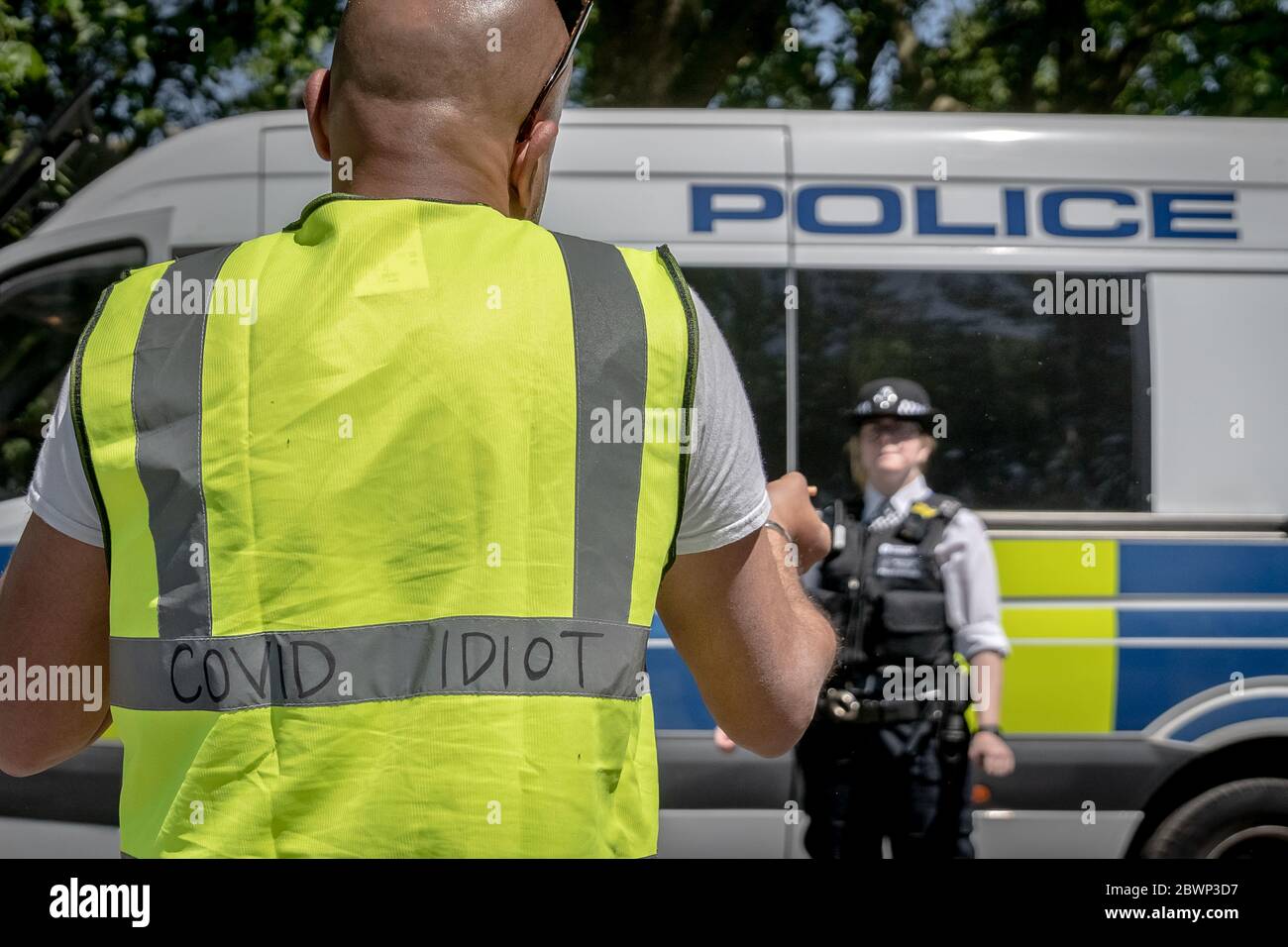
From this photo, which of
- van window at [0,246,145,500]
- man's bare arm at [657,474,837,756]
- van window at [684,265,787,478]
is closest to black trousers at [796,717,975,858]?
van window at [684,265,787,478]

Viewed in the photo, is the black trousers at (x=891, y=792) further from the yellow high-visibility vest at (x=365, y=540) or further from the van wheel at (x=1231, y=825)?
the yellow high-visibility vest at (x=365, y=540)

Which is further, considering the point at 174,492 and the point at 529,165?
the point at 529,165

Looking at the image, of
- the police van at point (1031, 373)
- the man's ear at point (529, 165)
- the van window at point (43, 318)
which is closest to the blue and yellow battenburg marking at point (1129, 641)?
the police van at point (1031, 373)

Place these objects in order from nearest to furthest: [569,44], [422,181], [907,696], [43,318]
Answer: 1. [422,181]
2. [569,44]
3. [907,696]
4. [43,318]

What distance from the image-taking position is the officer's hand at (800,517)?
4.27ft

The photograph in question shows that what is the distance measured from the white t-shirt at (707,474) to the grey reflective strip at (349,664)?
0.13 m

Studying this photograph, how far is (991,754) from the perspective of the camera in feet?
13.2

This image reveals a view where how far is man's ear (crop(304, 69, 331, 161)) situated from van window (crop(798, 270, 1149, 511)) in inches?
124

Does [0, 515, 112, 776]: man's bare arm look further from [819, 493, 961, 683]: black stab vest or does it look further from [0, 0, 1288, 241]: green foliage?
[0, 0, 1288, 241]: green foliage

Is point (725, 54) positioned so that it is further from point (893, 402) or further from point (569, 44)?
point (569, 44)

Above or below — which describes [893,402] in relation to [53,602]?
above

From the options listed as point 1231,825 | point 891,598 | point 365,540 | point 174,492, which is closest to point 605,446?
point 365,540

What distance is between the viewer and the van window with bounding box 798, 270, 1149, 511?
432 cm

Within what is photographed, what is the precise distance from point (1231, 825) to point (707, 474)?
151 inches
